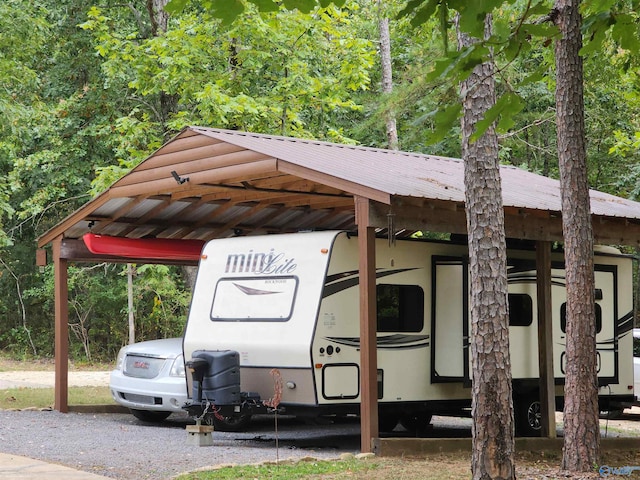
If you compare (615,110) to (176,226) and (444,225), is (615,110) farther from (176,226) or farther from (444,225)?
(444,225)

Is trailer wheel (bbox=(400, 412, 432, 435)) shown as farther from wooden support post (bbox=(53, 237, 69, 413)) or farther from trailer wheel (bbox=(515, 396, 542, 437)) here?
wooden support post (bbox=(53, 237, 69, 413))

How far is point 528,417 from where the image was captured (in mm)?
13312

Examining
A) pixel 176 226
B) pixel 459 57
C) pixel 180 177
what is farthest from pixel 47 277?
pixel 459 57

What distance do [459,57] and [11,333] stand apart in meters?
29.7

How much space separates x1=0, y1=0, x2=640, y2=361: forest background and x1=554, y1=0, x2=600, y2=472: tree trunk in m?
6.52

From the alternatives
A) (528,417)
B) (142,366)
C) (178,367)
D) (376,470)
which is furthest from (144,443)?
(528,417)

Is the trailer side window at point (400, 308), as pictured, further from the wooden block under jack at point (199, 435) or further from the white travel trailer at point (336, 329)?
the wooden block under jack at point (199, 435)

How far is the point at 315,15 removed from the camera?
22.4 metres

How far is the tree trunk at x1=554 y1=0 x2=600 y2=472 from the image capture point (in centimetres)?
942

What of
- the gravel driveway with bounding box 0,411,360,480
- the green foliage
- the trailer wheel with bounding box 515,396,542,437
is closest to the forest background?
the trailer wheel with bounding box 515,396,542,437

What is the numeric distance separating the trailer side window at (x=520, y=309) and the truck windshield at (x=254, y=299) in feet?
10.2

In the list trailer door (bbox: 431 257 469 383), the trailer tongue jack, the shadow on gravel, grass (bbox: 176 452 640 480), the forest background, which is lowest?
the shadow on gravel

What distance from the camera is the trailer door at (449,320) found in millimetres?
12391

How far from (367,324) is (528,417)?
3.73 meters
